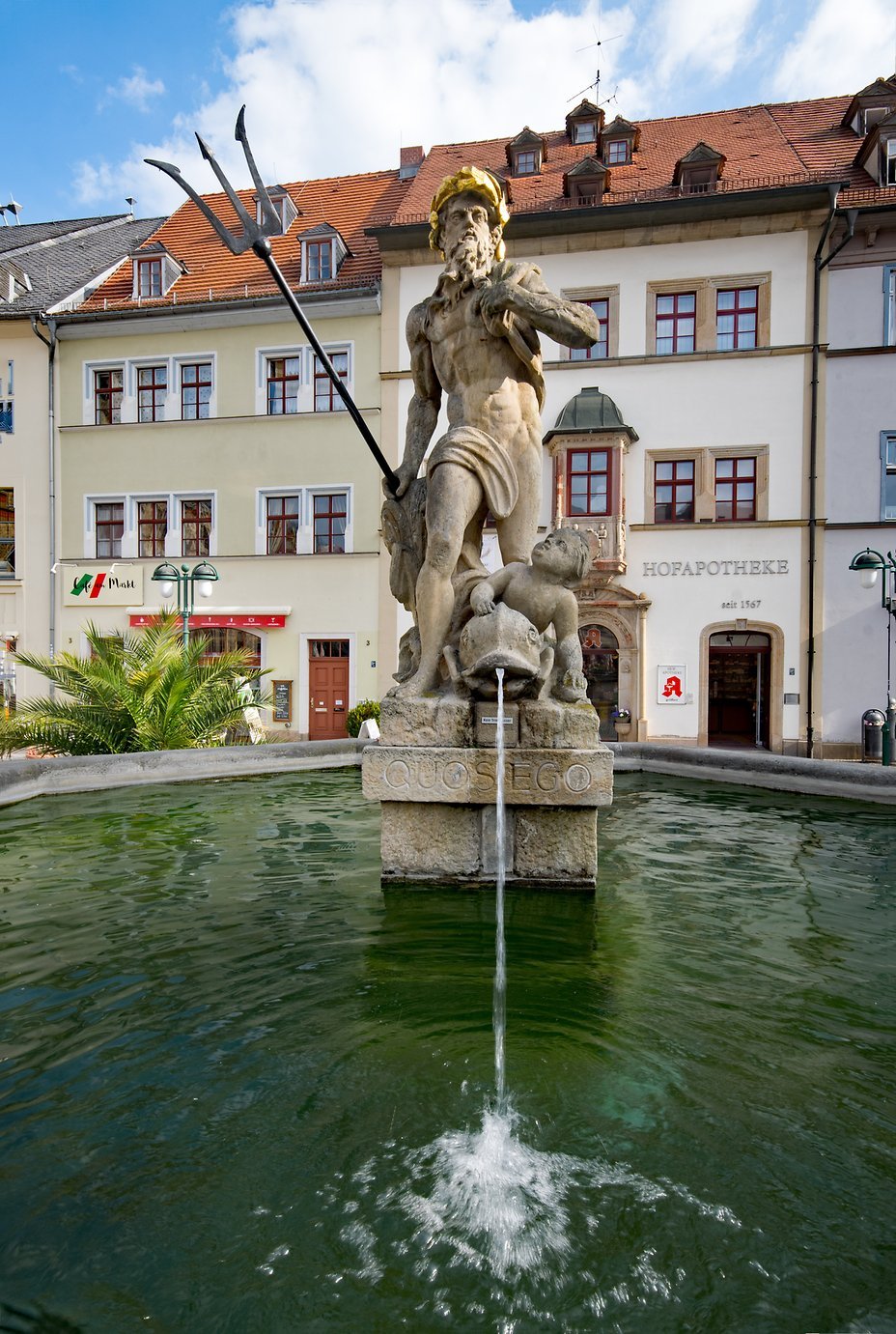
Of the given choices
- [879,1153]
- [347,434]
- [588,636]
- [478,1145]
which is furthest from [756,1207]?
[347,434]

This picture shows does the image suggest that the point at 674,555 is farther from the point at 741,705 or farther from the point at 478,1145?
the point at 478,1145

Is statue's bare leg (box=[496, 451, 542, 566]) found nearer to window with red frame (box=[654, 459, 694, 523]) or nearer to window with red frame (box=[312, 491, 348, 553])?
window with red frame (box=[654, 459, 694, 523])

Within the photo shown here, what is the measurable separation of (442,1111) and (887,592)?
18738 millimetres

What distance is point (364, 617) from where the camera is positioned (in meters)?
20.0

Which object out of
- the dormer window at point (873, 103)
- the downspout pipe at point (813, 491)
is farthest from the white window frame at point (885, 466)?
the dormer window at point (873, 103)

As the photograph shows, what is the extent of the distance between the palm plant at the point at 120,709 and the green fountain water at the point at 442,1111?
5.12 metres

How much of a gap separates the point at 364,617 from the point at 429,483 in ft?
52.3

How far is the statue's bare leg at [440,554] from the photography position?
4055mm

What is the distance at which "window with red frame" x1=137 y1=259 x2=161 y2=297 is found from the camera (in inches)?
869

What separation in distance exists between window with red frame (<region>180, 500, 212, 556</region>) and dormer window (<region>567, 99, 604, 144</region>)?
47.3 ft

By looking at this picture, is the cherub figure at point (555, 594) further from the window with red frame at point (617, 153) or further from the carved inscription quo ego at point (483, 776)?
the window with red frame at point (617, 153)

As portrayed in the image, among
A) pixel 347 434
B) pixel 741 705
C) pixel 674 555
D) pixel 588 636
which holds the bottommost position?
pixel 741 705

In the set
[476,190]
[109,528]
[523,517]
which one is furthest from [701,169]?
[523,517]

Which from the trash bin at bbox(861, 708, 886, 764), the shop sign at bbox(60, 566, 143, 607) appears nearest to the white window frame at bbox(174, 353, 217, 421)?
the shop sign at bbox(60, 566, 143, 607)
